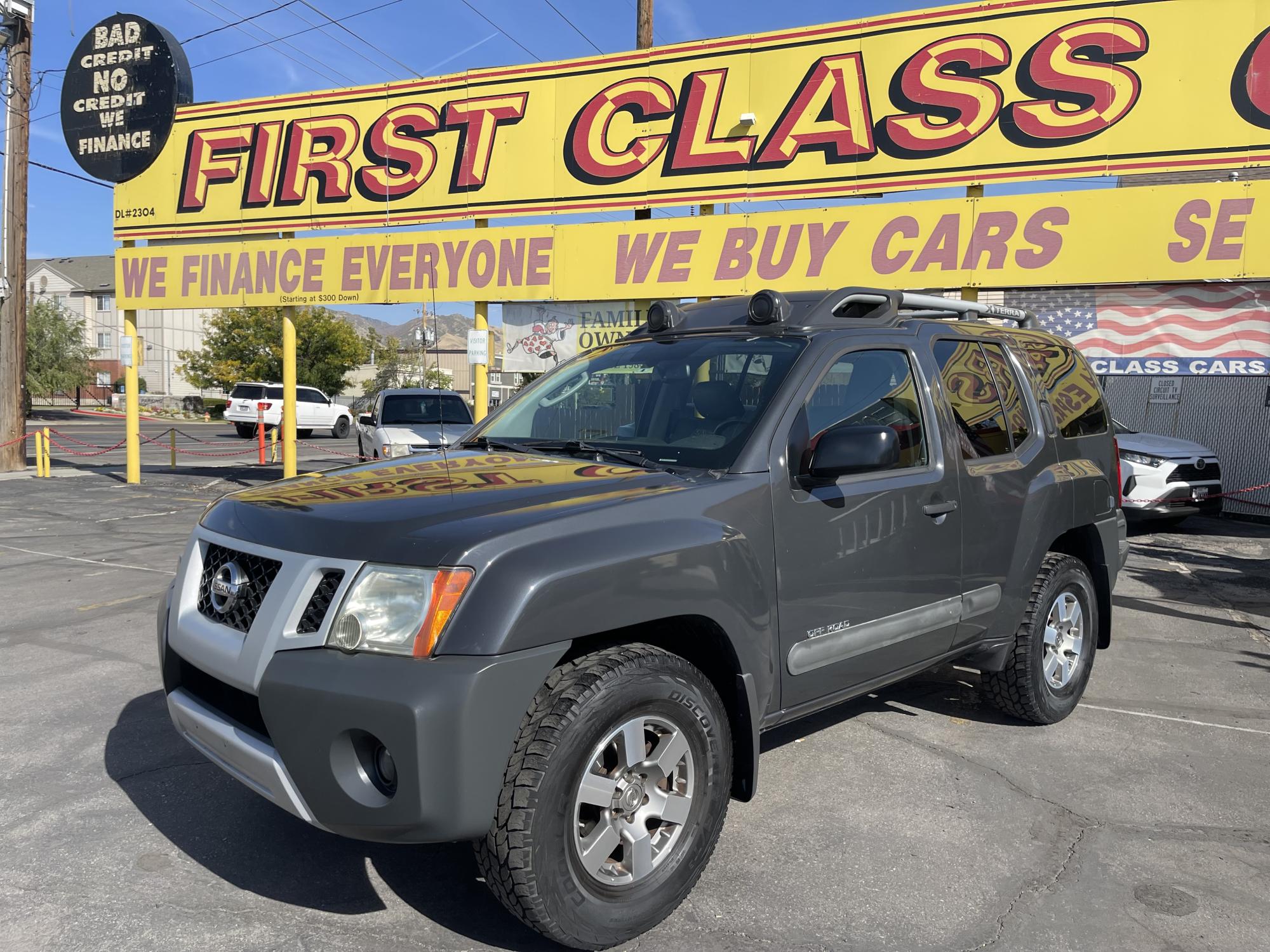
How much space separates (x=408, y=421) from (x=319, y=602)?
1284 centimetres

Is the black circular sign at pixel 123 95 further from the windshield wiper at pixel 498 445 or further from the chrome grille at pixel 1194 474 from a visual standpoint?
the chrome grille at pixel 1194 474

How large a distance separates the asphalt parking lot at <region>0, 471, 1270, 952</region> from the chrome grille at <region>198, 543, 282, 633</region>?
0.91 m

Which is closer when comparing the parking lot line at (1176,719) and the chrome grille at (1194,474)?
the parking lot line at (1176,719)

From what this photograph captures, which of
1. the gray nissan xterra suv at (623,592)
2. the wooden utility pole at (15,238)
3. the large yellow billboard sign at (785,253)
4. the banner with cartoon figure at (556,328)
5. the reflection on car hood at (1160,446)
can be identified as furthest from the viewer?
the wooden utility pole at (15,238)

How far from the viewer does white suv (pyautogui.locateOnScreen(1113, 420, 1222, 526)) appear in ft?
38.6

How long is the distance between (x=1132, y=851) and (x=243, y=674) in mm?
3105

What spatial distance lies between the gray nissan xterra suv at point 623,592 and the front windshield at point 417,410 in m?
10.9

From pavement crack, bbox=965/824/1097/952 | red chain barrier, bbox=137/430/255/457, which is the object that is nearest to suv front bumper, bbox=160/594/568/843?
pavement crack, bbox=965/824/1097/952

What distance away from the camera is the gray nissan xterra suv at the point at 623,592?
2553 millimetres

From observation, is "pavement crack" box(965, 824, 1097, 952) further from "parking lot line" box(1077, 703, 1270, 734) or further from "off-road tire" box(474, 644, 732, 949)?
"parking lot line" box(1077, 703, 1270, 734)

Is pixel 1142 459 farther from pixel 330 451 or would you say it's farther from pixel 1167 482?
pixel 330 451

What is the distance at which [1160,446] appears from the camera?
A: 12.1 meters

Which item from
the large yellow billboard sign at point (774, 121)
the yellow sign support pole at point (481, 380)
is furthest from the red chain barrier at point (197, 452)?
the yellow sign support pole at point (481, 380)

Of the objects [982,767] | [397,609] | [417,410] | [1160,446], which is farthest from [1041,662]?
[417,410]
